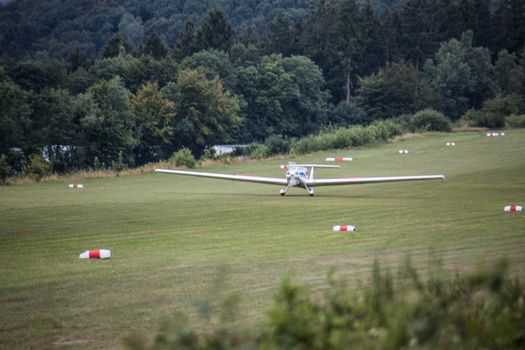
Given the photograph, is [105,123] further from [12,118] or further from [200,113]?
[200,113]

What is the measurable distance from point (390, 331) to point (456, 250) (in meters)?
12.4

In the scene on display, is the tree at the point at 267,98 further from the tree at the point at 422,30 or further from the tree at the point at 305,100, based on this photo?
the tree at the point at 422,30

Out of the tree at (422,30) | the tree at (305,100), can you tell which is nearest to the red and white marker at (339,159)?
the tree at (305,100)

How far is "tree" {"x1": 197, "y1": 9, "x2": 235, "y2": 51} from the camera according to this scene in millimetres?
145375

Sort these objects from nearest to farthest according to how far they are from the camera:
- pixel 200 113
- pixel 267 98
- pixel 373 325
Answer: pixel 373 325
pixel 200 113
pixel 267 98

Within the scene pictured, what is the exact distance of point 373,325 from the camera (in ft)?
23.0

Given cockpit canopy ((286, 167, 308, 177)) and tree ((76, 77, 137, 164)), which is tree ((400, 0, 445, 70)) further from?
cockpit canopy ((286, 167, 308, 177))

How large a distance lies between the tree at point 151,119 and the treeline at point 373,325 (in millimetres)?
81858

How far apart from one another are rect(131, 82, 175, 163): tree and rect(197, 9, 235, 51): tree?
51.9 metres

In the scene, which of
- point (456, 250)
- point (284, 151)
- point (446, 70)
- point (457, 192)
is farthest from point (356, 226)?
point (446, 70)

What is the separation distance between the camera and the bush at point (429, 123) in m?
91.4

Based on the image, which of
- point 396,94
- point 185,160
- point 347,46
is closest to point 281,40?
point 347,46

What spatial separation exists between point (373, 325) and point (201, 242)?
15.2 metres

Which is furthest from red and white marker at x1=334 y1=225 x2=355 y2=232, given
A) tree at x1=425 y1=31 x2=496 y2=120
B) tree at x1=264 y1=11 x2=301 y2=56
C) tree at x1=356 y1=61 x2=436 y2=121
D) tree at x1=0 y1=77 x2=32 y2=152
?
tree at x1=264 y1=11 x2=301 y2=56
